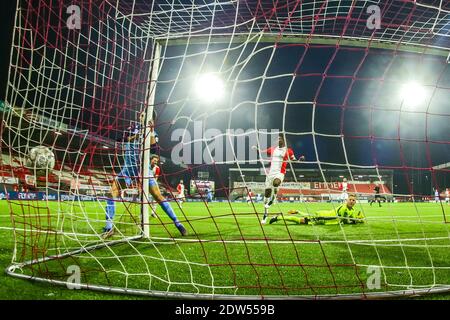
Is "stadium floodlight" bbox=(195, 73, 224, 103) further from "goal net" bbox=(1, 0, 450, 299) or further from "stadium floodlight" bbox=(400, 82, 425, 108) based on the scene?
"stadium floodlight" bbox=(400, 82, 425, 108)

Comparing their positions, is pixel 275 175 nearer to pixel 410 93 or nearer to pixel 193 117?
pixel 410 93

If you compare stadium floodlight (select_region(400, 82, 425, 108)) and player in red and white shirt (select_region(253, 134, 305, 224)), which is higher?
stadium floodlight (select_region(400, 82, 425, 108))

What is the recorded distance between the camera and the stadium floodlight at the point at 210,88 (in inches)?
114

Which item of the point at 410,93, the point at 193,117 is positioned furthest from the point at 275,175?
the point at 193,117

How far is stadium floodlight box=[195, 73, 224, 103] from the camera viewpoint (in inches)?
114

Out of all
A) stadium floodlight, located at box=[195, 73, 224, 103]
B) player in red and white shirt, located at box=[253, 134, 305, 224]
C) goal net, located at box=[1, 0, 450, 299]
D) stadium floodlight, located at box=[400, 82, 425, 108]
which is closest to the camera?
goal net, located at box=[1, 0, 450, 299]

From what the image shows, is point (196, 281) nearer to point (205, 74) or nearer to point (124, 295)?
point (124, 295)

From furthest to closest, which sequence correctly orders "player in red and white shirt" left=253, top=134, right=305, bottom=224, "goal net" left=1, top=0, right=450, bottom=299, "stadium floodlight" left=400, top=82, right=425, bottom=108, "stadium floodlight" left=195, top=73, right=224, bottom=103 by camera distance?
"player in red and white shirt" left=253, top=134, right=305, bottom=224 < "stadium floodlight" left=400, top=82, right=425, bottom=108 < "stadium floodlight" left=195, top=73, right=224, bottom=103 < "goal net" left=1, top=0, right=450, bottom=299

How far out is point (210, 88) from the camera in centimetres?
312

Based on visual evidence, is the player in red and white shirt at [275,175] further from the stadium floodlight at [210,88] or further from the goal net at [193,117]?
the stadium floodlight at [210,88]

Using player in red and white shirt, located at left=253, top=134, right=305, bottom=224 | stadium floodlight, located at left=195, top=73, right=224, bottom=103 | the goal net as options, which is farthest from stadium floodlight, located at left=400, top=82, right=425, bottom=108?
player in red and white shirt, located at left=253, top=134, right=305, bottom=224

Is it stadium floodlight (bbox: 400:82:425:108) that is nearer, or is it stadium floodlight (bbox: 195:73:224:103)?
stadium floodlight (bbox: 195:73:224:103)

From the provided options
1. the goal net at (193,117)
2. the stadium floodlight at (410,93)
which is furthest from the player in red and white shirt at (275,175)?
the stadium floodlight at (410,93)

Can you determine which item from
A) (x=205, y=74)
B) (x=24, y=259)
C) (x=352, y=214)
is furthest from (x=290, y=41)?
(x=352, y=214)
